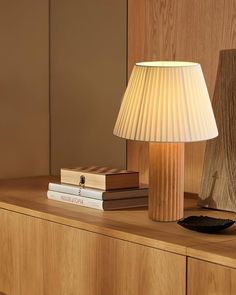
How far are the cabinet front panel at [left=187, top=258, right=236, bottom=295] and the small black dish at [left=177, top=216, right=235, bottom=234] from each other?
0.16 metres

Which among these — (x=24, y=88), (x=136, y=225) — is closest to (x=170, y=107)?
(x=136, y=225)

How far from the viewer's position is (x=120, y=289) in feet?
5.13

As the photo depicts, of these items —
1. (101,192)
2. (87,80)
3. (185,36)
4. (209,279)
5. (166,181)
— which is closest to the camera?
(209,279)

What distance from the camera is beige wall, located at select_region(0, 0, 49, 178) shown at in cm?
251

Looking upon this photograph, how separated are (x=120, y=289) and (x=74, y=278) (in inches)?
7.7

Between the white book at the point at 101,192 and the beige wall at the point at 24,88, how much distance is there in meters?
0.64

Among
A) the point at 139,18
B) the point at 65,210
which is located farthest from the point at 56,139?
the point at 65,210

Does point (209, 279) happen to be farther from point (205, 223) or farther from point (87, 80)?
point (87, 80)

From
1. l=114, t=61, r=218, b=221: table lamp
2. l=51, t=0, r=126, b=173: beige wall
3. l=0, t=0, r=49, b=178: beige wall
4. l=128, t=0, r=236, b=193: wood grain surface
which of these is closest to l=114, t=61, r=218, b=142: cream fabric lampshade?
l=114, t=61, r=218, b=221: table lamp

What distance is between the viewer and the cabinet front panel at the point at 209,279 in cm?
130

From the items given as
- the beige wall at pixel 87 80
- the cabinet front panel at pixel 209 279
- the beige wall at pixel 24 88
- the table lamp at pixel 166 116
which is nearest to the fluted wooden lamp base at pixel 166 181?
the table lamp at pixel 166 116

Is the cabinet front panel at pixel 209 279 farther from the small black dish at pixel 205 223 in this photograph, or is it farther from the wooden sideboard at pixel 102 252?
the small black dish at pixel 205 223

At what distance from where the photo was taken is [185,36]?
2.05 meters

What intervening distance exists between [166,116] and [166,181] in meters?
0.17
